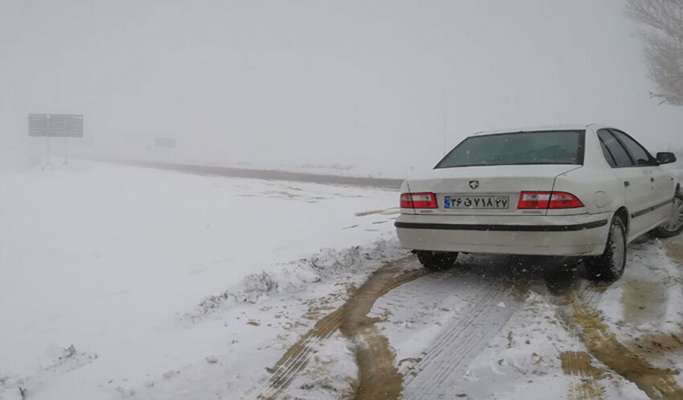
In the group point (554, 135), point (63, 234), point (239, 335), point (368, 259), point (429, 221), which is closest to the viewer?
point (239, 335)

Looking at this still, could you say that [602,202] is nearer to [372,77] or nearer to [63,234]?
[63,234]

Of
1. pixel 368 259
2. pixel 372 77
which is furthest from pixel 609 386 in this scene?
pixel 372 77

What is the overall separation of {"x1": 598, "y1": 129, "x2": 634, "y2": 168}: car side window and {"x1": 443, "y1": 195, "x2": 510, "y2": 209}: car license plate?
1423 mm

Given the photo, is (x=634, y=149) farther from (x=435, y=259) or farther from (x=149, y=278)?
(x=149, y=278)

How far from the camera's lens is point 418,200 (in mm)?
4562

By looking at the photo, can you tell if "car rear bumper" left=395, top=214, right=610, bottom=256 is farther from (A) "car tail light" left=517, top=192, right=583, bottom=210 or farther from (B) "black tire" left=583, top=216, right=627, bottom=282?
(B) "black tire" left=583, top=216, right=627, bottom=282

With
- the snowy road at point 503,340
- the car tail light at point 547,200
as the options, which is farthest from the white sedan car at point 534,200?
the snowy road at point 503,340

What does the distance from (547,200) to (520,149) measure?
3.24 feet

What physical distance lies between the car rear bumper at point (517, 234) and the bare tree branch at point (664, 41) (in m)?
21.9

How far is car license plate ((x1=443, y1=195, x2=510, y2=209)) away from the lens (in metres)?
4.09

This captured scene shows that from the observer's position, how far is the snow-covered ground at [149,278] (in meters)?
2.93

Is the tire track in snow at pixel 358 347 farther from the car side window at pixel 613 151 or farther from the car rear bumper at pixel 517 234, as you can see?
the car side window at pixel 613 151

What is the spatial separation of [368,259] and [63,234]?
5879 mm

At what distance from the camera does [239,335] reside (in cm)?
332
